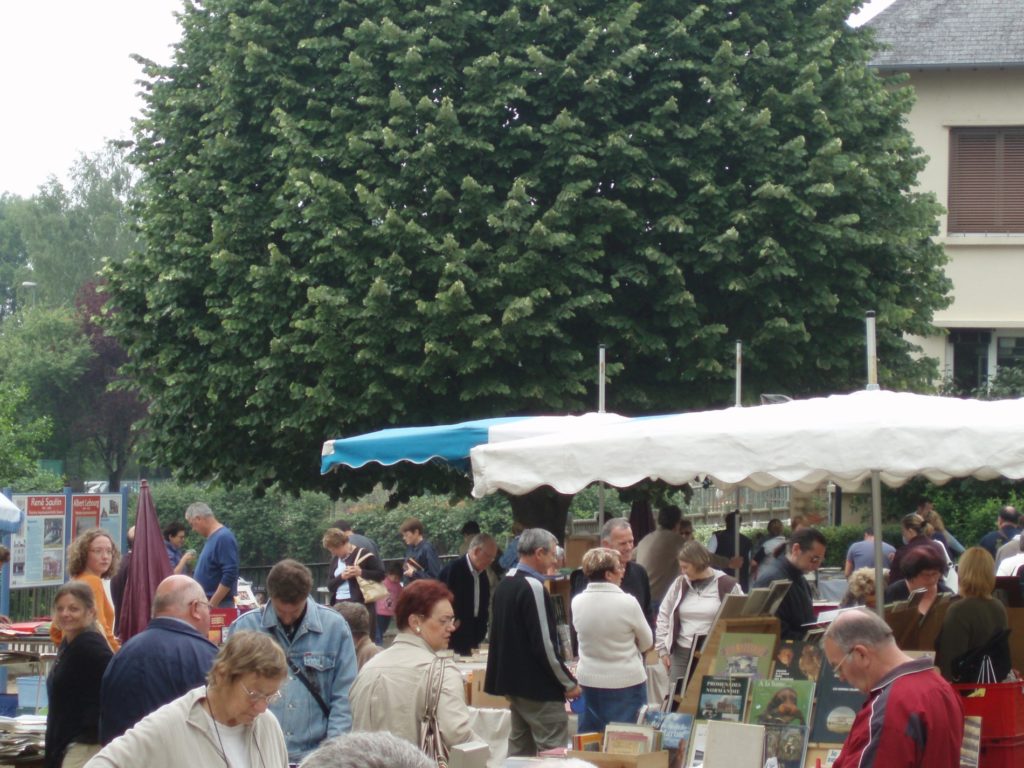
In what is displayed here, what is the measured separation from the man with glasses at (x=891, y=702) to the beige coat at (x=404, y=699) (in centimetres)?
163

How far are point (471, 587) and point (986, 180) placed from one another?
1609 cm

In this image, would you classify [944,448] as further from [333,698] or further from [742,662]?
[333,698]

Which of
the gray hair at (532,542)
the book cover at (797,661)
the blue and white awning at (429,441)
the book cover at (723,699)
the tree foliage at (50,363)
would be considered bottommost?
the book cover at (723,699)

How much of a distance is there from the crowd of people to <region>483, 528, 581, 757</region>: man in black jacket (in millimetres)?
11

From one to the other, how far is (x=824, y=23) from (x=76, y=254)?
5876cm

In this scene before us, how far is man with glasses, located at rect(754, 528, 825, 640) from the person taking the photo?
924 cm

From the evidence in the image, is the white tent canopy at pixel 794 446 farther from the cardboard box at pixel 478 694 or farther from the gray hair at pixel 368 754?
the gray hair at pixel 368 754

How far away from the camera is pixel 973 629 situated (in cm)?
782

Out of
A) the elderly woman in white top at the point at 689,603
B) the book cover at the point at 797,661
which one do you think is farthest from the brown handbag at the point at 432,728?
the elderly woman in white top at the point at 689,603

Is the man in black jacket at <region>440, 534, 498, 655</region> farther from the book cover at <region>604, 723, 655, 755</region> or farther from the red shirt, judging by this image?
the red shirt

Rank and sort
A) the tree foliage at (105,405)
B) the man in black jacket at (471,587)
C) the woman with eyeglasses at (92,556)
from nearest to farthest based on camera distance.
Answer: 1. the woman with eyeglasses at (92,556)
2. the man in black jacket at (471,587)
3. the tree foliage at (105,405)

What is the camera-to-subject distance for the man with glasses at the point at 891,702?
17.6 feet

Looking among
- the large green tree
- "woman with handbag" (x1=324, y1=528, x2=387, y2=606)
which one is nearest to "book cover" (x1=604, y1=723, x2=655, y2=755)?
"woman with handbag" (x1=324, y1=528, x2=387, y2=606)

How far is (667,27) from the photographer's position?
58.4 feet
